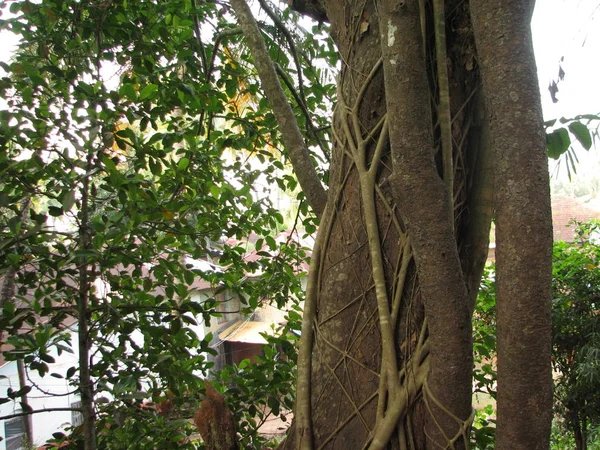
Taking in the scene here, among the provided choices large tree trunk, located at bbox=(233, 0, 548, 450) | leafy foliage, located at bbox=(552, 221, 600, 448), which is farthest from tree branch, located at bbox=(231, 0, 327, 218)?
leafy foliage, located at bbox=(552, 221, 600, 448)

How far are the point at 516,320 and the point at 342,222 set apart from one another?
23.6 inches

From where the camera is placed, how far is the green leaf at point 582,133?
1.17 m

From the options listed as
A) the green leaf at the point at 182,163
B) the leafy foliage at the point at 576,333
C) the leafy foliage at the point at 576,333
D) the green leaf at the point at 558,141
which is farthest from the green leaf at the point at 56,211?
the leafy foliage at the point at 576,333

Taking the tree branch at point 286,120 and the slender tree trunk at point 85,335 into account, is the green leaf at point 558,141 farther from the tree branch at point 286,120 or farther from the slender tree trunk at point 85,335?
the slender tree trunk at point 85,335

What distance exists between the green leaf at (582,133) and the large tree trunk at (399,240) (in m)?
0.19

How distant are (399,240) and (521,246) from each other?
16.5 inches

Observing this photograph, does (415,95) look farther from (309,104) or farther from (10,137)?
(309,104)

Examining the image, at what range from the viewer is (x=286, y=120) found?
→ 1.63 metres

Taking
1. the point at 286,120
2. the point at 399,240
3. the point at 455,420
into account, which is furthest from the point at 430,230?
the point at 286,120

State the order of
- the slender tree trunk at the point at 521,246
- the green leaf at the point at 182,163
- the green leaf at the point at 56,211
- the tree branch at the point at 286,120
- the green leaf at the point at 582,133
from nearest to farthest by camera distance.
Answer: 1. the slender tree trunk at the point at 521,246
2. the green leaf at the point at 582,133
3. the green leaf at the point at 56,211
4. the tree branch at the point at 286,120
5. the green leaf at the point at 182,163

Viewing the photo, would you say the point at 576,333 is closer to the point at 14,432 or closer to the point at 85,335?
the point at 85,335

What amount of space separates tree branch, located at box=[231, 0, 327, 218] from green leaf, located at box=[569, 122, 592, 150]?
2.22 feet

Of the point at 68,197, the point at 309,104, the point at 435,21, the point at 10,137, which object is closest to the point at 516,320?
the point at 435,21

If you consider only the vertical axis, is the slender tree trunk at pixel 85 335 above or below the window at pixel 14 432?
above
